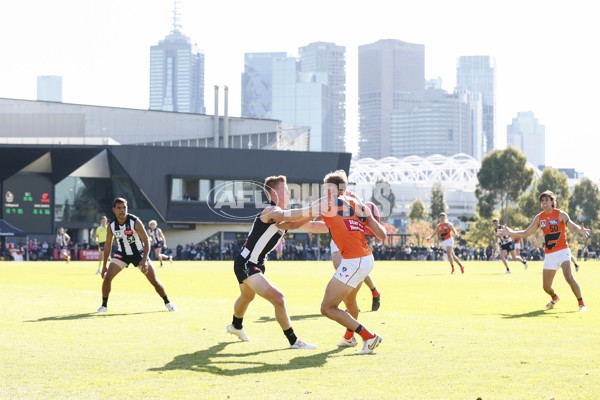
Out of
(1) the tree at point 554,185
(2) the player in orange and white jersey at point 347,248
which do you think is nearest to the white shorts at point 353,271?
(2) the player in orange and white jersey at point 347,248

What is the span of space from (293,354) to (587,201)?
91.4 meters

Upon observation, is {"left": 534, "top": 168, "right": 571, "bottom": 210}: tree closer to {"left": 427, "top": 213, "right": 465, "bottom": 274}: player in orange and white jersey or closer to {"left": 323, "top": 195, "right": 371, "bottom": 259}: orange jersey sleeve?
{"left": 427, "top": 213, "right": 465, "bottom": 274}: player in orange and white jersey

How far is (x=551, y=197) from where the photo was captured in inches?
561

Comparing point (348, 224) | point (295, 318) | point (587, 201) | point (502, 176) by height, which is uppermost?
point (502, 176)

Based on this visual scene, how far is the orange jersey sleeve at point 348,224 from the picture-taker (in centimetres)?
903

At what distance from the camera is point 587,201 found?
93938 mm

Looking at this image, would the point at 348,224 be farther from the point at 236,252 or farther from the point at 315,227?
the point at 236,252

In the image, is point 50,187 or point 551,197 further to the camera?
point 50,187

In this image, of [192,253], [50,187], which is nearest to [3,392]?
[192,253]

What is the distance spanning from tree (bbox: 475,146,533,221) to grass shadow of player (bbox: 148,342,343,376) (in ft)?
237

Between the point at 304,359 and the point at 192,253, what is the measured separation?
178 feet

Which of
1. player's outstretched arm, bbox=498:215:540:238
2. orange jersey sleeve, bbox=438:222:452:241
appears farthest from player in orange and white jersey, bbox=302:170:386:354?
orange jersey sleeve, bbox=438:222:452:241

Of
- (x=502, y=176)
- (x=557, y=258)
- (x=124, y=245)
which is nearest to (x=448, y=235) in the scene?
(x=557, y=258)

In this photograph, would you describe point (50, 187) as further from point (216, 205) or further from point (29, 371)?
point (29, 371)
